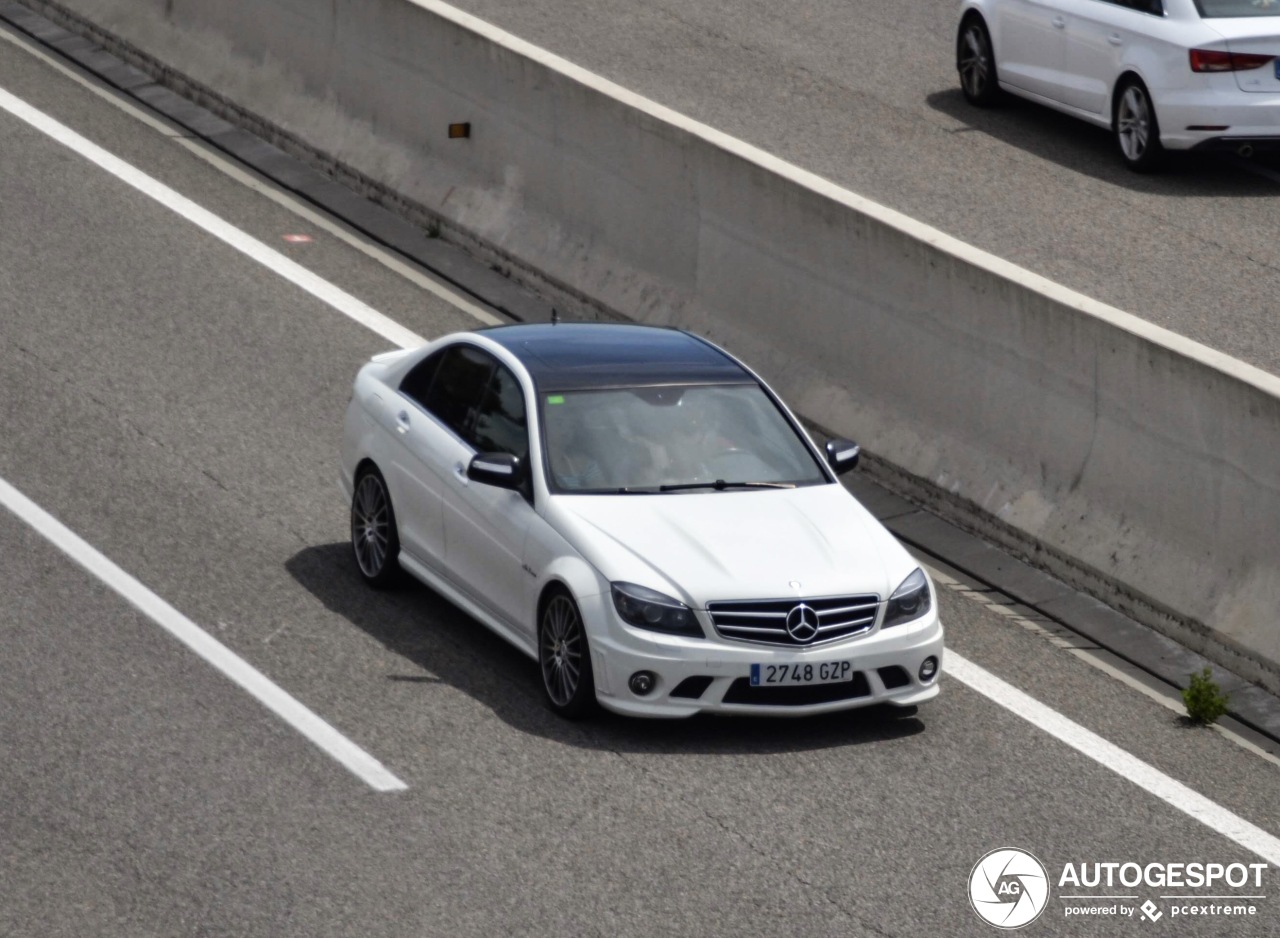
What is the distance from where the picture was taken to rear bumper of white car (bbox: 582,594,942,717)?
920 cm

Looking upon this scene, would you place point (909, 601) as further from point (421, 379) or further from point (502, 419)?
point (421, 379)

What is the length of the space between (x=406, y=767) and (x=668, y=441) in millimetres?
2281

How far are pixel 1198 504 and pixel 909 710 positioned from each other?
2.02 metres

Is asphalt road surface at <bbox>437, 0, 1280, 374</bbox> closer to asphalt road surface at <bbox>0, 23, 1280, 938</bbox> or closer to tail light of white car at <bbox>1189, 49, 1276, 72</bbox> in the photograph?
tail light of white car at <bbox>1189, 49, 1276, 72</bbox>

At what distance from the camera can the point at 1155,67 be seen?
17750 millimetres

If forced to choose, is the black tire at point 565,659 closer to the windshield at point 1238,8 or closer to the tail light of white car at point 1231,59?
the tail light of white car at point 1231,59

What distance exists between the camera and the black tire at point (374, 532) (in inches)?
435

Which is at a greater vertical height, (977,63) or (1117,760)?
(977,63)

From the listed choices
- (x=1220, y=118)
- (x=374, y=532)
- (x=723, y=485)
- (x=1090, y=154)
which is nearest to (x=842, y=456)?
(x=723, y=485)

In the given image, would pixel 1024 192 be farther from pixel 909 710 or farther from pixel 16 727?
pixel 16 727

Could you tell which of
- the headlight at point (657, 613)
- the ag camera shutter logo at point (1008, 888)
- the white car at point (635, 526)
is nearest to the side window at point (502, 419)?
the white car at point (635, 526)

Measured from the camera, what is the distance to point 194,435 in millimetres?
12938

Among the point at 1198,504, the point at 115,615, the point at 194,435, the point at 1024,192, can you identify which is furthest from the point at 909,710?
the point at 1024,192
